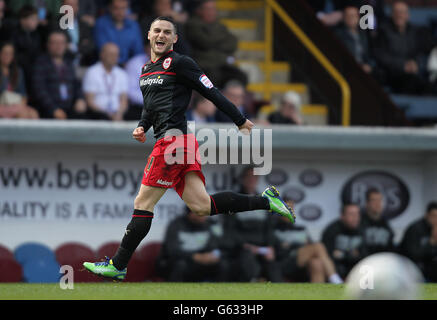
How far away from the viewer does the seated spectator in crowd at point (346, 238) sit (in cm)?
1163

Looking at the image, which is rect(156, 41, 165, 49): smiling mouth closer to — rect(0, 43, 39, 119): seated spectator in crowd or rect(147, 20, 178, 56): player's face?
rect(147, 20, 178, 56): player's face

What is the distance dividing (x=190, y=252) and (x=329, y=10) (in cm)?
495

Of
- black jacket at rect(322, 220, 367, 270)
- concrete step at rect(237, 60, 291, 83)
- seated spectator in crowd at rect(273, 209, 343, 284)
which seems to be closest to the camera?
seated spectator in crowd at rect(273, 209, 343, 284)

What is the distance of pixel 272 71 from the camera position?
13438mm

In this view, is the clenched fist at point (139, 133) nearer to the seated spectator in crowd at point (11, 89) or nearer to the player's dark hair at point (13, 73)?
the seated spectator in crowd at point (11, 89)

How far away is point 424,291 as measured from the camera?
297 inches

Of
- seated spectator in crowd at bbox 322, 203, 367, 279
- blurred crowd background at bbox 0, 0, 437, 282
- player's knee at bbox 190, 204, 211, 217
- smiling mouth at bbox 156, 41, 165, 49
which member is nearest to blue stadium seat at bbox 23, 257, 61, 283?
blurred crowd background at bbox 0, 0, 437, 282

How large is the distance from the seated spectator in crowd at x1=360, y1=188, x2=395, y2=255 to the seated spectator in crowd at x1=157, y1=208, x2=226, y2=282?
196 cm

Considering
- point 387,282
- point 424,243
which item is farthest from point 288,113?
point 387,282

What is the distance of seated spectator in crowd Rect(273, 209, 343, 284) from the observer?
449 inches

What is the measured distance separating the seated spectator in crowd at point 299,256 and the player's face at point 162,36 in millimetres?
4760

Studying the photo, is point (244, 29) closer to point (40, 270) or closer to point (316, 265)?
point (316, 265)
